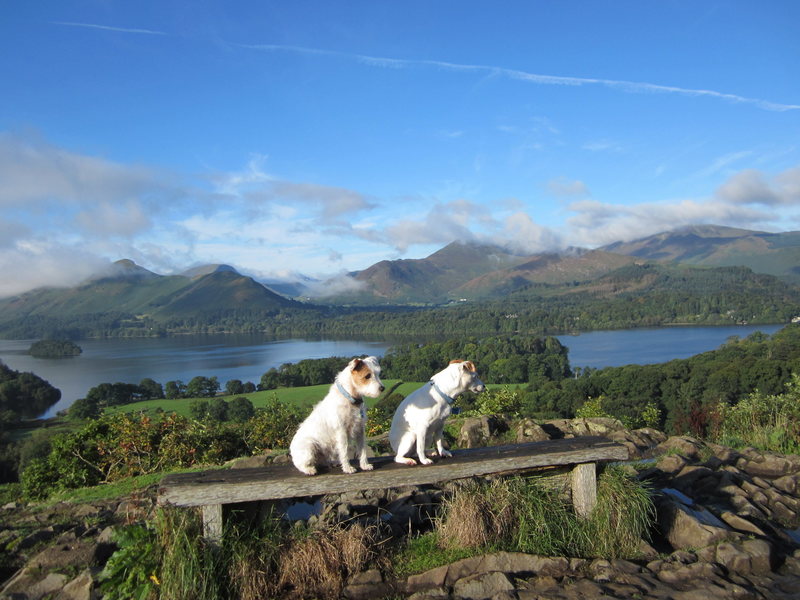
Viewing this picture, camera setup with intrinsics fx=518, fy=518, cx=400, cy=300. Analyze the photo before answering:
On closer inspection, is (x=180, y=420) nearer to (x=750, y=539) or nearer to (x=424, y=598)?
(x=424, y=598)

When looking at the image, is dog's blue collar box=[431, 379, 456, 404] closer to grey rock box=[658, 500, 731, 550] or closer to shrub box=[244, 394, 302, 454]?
grey rock box=[658, 500, 731, 550]

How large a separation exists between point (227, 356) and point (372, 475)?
347 ft

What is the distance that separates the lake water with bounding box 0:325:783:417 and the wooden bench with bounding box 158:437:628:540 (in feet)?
185

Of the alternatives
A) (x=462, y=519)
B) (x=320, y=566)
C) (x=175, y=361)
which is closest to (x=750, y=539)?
(x=462, y=519)

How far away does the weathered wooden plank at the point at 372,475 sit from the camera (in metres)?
4.45

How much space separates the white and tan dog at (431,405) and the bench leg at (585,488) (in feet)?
4.59

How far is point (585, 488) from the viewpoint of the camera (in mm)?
5297

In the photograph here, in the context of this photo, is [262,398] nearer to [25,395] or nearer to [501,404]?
[25,395]

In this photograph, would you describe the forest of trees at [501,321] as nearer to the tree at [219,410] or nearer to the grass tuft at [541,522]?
the tree at [219,410]

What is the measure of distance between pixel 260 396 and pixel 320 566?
161 ft

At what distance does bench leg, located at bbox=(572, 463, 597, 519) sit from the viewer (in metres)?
5.27

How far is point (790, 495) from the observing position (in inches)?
270

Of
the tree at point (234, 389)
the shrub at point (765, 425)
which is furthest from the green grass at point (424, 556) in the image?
the tree at point (234, 389)

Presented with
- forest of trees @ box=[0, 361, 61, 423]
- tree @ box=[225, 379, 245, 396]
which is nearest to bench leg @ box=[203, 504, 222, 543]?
tree @ box=[225, 379, 245, 396]
